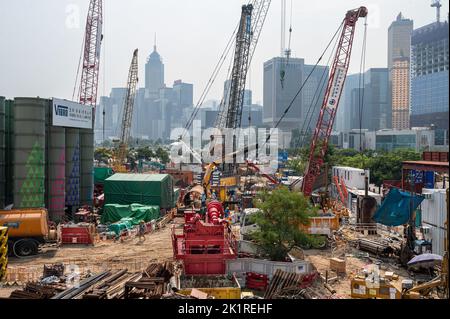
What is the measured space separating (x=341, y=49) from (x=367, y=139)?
3996 inches

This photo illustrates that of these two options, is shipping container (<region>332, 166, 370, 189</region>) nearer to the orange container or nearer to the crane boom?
the orange container

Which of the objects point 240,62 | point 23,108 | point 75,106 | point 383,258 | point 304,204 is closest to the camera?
point 304,204

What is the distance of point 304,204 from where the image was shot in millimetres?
21375

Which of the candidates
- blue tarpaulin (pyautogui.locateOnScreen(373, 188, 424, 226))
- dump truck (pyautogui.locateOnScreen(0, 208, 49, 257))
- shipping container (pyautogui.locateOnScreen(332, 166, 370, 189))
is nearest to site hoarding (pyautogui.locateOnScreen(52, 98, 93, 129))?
dump truck (pyautogui.locateOnScreen(0, 208, 49, 257))

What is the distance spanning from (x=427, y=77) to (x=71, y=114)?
175 m

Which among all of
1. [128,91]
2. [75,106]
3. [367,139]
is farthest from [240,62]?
[367,139]

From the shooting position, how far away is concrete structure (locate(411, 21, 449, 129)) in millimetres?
172250

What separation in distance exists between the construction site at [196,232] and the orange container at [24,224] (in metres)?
0.06

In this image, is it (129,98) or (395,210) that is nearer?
(395,210)

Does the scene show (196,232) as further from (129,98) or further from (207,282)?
(129,98)

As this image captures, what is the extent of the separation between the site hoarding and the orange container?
10.4 m

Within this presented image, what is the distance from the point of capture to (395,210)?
86.3ft

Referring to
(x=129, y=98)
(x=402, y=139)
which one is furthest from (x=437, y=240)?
(x=402, y=139)
